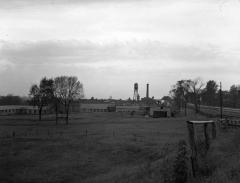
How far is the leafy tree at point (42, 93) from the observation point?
87.1 meters

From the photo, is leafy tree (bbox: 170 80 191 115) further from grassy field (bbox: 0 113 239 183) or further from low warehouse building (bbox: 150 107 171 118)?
grassy field (bbox: 0 113 239 183)

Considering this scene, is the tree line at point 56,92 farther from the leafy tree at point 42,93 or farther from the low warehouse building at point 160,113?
the low warehouse building at point 160,113

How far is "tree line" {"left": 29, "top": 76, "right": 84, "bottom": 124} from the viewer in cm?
8725

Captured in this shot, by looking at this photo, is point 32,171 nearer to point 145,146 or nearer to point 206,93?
point 145,146

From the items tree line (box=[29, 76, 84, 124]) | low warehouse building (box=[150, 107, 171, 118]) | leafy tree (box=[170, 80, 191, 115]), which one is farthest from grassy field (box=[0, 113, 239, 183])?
leafy tree (box=[170, 80, 191, 115])

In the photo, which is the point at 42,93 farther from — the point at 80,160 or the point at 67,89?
the point at 80,160

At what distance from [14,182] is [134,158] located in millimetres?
11095

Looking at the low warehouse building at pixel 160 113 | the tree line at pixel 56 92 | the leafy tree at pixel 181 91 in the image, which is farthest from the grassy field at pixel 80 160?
the leafy tree at pixel 181 91

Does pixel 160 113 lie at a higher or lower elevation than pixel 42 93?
lower

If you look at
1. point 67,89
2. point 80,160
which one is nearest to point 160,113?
point 67,89

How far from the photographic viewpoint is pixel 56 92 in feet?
297

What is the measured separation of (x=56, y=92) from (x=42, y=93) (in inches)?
158

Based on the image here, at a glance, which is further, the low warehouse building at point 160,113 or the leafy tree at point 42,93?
the low warehouse building at point 160,113

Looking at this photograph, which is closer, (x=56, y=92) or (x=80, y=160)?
(x=80, y=160)
